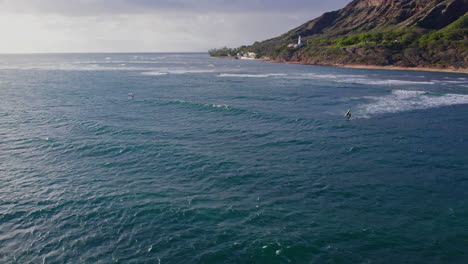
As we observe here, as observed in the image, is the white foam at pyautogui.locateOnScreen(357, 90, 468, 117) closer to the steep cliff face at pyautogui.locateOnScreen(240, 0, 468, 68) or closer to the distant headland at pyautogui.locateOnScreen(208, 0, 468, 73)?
the distant headland at pyautogui.locateOnScreen(208, 0, 468, 73)

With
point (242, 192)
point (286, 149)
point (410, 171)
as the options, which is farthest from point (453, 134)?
point (242, 192)

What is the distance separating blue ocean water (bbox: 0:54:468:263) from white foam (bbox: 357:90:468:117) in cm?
154

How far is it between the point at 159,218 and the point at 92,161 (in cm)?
1321

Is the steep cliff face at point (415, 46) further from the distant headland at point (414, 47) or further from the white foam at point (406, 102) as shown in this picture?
the white foam at point (406, 102)

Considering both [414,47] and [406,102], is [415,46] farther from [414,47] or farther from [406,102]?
[406,102]

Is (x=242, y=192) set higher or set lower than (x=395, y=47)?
lower

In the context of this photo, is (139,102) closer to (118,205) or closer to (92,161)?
(92,161)

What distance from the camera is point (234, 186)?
24.0m

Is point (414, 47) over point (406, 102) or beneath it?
over

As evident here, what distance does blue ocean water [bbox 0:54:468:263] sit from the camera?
16828 millimetres

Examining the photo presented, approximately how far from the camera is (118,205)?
2122 cm

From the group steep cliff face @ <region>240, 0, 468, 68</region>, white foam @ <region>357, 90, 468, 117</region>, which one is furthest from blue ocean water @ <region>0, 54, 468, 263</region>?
steep cliff face @ <region>240, 0, 468, 68</region>

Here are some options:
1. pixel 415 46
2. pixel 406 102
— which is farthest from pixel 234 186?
pixel 415 46

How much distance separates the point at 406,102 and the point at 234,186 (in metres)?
45.8
